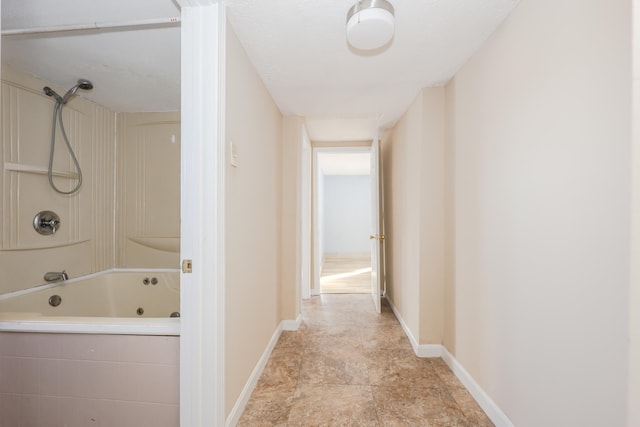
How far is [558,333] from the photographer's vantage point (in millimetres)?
1115

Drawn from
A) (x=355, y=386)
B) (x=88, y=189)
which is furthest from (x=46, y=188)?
(x=355, y=386)

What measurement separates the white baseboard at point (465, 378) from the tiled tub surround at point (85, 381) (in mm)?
1592

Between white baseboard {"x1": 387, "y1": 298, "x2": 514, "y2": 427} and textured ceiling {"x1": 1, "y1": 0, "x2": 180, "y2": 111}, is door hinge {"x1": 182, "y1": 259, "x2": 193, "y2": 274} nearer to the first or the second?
textured ceiling {"x1": 1, "y1": 0, "x2": 180, "y2": 111}

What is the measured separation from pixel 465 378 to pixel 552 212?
125 centimetres

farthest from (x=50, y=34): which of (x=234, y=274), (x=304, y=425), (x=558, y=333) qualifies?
(x=558, y=333)

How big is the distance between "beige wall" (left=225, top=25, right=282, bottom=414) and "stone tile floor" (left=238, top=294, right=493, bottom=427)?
21 centimetres

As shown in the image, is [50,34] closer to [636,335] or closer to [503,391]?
[636,335]

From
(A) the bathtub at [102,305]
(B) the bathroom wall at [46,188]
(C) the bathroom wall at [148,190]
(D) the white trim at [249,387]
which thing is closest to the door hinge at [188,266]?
(A) the bathtub at [102,305]

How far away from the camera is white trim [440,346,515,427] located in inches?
57.4

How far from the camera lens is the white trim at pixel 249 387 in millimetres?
1479

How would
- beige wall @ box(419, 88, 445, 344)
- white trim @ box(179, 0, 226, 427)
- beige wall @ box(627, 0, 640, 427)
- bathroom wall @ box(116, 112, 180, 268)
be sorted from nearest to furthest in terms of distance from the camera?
1. beige wall @ box(627, 0, 640, 427)
2. white trim @ box(179, 0, 226, 427)
3. beige wall @ box(419, 88, 445, 344)
4. bathroom wall @ box(116, 112, 180, 268)

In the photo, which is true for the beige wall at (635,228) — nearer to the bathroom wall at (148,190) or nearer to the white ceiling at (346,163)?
the bathroom wall at (148,190)

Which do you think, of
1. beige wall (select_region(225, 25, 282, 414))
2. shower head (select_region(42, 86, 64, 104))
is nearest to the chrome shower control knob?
shower head (select_region(42, 86, 64, 104))

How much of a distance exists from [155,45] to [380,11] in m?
1.30
